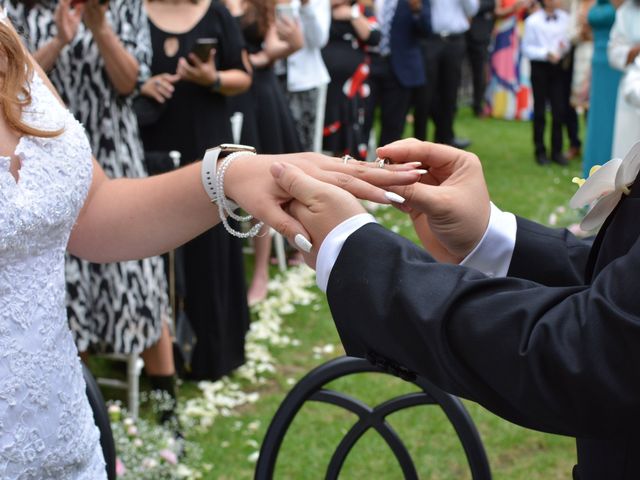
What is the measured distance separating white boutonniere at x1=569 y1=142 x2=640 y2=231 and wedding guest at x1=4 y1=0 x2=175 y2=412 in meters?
2.38

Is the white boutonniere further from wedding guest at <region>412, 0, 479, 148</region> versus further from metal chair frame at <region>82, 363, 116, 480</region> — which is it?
wedding guest at <region>412, 0, 479, 148</region>

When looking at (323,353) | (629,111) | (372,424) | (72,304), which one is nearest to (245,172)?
(372,424)

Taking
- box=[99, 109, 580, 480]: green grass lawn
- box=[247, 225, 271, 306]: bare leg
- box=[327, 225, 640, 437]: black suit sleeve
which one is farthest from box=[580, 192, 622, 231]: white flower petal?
box=[247, 225, 271, 306]: bare leg

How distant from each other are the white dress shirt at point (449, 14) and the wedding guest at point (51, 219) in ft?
25.3

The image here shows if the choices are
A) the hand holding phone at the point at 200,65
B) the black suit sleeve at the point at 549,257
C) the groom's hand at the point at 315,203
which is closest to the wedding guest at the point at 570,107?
the hand holding phone at the point at 200,65

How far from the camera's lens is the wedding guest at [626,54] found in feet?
19.1

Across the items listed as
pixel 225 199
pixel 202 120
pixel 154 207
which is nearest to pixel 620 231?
pixel 225 199

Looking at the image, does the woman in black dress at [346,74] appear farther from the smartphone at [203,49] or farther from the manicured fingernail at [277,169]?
the manicured fingernail at [277,169]

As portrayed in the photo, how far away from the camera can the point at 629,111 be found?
5930 mm

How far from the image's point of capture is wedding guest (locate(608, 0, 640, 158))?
583 cm

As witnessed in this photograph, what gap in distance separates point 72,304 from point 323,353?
160 cm

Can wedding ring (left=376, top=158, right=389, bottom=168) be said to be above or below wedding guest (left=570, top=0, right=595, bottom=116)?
above

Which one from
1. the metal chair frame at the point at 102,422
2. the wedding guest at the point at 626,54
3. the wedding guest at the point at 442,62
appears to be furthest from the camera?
the wedding guest at the point at 442,62

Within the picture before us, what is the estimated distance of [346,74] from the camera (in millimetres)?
7117
